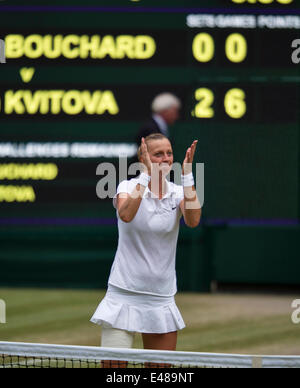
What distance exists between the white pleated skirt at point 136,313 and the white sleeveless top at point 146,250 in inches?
2.1

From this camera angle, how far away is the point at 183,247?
12148mm

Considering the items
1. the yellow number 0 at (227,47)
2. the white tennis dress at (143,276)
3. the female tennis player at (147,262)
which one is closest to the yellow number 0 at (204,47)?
the yellow number 0 at (227,47)

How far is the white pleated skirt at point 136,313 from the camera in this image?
4992mm

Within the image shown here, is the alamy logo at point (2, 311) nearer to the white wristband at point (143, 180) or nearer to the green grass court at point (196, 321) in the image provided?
the green grass court at point (196, 321)

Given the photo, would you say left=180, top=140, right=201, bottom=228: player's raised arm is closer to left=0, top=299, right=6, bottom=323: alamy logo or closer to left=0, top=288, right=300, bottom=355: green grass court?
left=0, top=288, right=300, bottom=355: green grass court

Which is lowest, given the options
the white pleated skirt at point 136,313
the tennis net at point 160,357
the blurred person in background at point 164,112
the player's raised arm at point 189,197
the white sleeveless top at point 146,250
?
the tennis net at point 160,357

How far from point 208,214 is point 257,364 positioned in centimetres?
762

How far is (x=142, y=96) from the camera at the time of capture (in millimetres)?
11859

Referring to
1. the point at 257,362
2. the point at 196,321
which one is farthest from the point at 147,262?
the point at 196,321

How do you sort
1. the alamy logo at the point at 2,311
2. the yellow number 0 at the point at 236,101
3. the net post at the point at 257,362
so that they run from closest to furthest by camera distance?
the net post at the point at 257,362, the alamy logo at the point at 2,311, the yellow number 0 at the point at 236,101

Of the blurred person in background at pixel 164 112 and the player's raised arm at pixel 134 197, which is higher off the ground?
the blurred person in background at pixel 164 112

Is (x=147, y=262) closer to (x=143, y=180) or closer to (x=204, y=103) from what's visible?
(x=143, y=180)

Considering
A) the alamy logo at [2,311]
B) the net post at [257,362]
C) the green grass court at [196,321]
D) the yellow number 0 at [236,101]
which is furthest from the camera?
the yellow number 0 at [236,101]
